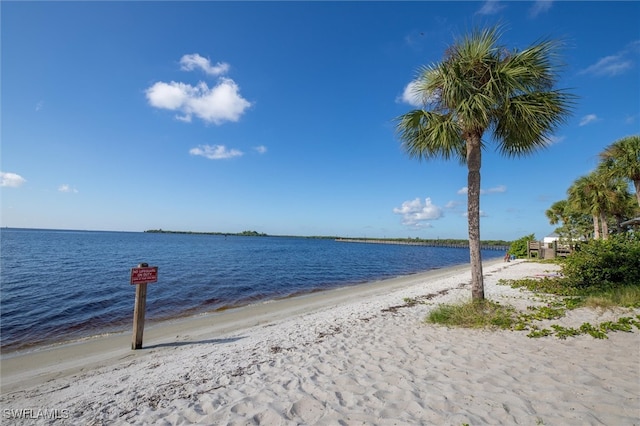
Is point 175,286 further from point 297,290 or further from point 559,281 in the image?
point 559,281

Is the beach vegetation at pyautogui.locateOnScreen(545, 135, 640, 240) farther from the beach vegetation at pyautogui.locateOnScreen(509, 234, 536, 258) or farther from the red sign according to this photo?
the red sign

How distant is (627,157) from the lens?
15.0 metres

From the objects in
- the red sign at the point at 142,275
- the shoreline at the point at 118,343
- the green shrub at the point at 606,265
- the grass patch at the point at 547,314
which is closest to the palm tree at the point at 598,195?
the green shrub at the point at 606,265

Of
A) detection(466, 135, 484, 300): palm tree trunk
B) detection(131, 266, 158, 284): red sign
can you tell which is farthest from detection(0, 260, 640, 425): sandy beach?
detection(131, 266, 158, 284): red sign

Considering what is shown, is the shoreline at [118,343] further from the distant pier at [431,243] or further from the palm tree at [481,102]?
the distant pier at [431,243]

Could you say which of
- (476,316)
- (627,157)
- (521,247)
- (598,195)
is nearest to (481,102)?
(476,316)

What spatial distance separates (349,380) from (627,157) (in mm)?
19661

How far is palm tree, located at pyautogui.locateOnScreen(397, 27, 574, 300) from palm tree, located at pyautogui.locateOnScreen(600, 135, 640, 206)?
12.6m

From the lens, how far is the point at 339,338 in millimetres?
6523

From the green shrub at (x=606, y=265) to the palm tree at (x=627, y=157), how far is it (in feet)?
23.1

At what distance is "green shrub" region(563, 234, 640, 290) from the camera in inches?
362

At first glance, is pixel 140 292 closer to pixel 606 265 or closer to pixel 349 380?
pixel 349 380

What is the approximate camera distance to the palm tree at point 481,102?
259 inches

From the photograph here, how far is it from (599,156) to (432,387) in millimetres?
20316
